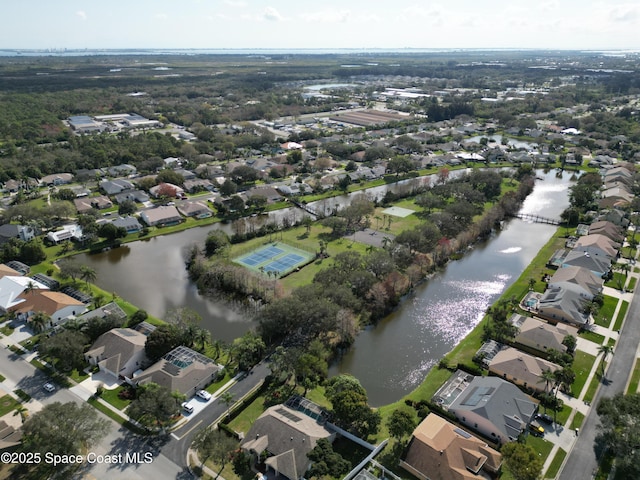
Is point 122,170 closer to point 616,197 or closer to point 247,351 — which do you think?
point 247,351

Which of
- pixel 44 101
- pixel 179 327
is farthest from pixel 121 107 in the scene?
pixel 179 327

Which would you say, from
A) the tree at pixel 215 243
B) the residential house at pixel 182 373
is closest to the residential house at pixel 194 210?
the tree at pixel 215 243

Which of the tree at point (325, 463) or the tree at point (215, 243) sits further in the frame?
the tree at point (215, 243)

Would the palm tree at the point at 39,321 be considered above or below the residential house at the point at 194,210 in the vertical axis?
above

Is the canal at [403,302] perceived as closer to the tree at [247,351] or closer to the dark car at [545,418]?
the tree at [247,351]

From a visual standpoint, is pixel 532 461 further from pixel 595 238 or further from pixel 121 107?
pixel 121 107

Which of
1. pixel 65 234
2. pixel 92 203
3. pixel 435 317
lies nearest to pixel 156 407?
pixel 435 317
